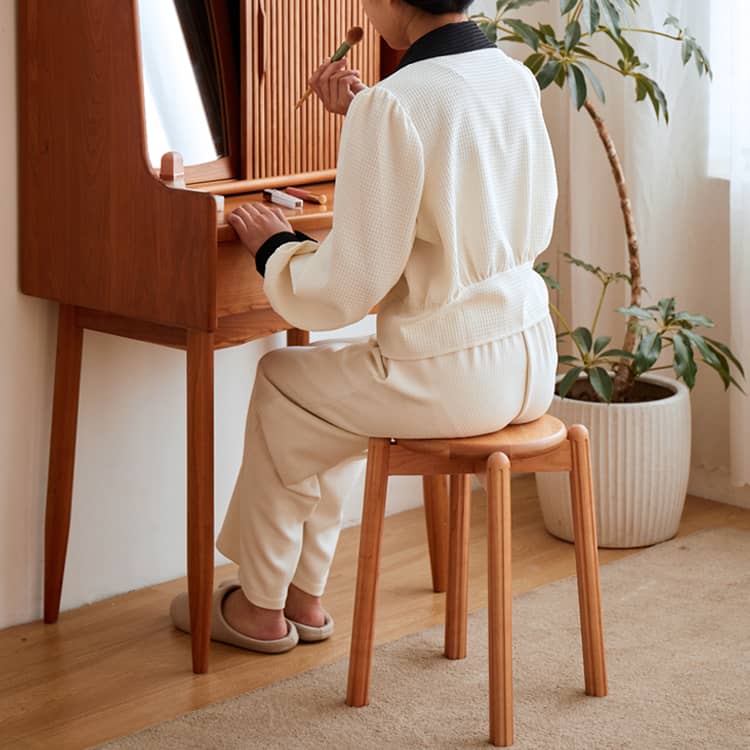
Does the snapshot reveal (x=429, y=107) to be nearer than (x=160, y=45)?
Yes

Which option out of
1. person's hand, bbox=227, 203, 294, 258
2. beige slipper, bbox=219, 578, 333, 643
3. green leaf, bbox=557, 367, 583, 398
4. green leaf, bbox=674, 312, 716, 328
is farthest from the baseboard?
person's hand, bbox=227, 203, 294, 258

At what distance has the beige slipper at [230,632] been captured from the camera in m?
2.15

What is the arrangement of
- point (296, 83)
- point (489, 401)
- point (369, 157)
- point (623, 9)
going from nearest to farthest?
point (369, 157)
point (489, 401)
point (296, 83)
point (623, 9)

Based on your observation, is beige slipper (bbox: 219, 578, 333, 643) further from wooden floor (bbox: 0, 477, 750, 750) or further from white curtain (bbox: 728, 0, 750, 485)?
white curtain (bbox: 728, 0, 750, 485)

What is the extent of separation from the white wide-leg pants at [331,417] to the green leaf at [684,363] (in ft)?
2.29

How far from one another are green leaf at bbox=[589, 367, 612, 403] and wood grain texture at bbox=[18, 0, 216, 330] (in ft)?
3.07

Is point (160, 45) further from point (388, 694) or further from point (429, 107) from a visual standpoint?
point (388, 694)

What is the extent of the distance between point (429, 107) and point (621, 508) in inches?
48.8

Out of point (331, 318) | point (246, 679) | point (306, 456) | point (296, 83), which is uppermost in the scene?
point (296, 83)

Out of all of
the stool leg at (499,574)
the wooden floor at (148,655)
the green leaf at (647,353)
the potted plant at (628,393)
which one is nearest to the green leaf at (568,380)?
the potted plant at (628,393)

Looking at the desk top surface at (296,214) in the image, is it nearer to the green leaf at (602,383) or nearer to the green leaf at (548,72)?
the green leaf at (548,72)

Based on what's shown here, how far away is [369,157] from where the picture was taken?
1.70m

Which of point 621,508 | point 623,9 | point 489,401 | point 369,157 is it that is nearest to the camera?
point 369,157

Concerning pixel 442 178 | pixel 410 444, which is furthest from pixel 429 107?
pixel 410 444
